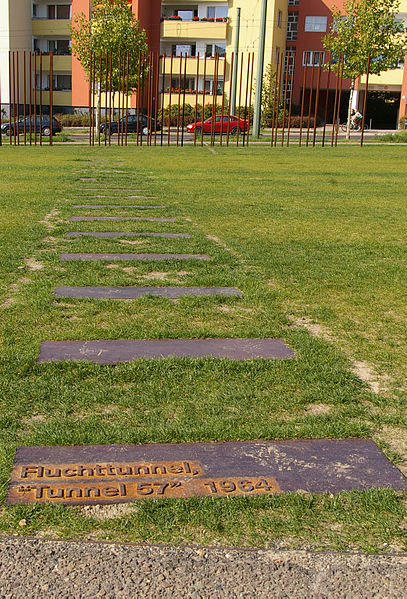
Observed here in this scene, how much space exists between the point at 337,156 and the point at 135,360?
19665 millimetres

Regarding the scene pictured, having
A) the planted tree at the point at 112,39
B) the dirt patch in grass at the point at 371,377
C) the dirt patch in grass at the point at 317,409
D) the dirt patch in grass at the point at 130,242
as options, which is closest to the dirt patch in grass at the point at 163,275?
the dirt patch in grass at the point at 130,242

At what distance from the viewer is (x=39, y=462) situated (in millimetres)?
2898

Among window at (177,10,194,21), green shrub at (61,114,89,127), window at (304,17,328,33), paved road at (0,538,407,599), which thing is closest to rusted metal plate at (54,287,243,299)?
paved road at (0,538,407,599)

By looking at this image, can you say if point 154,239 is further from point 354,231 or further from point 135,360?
point 135,360

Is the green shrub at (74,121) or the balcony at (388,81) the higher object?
the balcony at (388,81)

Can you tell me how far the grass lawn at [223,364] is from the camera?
254cm

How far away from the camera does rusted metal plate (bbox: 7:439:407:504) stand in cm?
271

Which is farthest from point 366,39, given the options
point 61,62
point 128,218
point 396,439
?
point 396,439

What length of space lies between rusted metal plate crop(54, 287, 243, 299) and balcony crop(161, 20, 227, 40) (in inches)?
2054

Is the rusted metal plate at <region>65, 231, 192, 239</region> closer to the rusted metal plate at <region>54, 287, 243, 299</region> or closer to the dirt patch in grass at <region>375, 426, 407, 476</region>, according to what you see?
the rusted metal plate at <region>54, 287, 243, 299</region>

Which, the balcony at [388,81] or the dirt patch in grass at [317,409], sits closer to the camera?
the dirt patch in grass at [317,409]

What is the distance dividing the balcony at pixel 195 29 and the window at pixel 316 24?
8.83m

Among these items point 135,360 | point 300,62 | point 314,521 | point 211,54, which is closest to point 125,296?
point 135,360

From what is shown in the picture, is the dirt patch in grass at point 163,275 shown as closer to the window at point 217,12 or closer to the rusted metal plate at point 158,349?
the rusted metal plate at point 158,349
